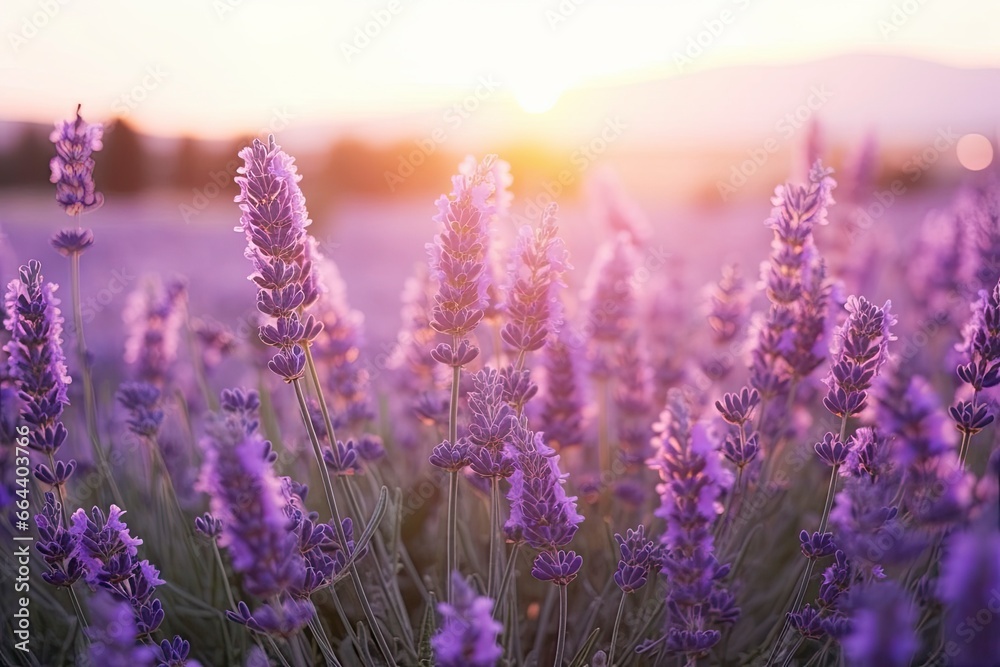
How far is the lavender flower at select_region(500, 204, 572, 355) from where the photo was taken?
2250 mm

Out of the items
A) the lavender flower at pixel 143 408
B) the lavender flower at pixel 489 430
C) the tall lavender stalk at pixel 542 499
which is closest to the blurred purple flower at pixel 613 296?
the lavender flower at pixel 489 430

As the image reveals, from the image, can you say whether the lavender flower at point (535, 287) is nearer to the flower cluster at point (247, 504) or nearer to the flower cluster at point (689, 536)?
the flower cluster at point (689, 536)

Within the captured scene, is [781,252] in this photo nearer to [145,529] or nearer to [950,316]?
[950,316]

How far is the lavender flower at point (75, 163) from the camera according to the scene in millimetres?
2475

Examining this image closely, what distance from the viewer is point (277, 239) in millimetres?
1933

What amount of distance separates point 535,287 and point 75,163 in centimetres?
158

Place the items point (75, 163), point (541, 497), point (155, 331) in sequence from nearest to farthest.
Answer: point (541, 497) < point (75, 163) < point (155, 331)

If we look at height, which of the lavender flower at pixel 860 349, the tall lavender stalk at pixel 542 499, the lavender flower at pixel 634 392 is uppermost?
the lavender flower at pixel 860 349

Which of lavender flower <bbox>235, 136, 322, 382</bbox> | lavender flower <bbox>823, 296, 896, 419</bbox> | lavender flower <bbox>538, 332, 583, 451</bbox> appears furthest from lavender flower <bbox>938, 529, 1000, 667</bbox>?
lavender flower <bbox>538, 332, 583, 451</bbox>

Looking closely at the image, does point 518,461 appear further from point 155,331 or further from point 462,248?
point 155,331

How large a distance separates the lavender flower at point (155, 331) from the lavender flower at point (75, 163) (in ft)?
3.92

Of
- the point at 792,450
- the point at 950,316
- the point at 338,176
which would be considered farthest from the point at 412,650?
the point at 338,176

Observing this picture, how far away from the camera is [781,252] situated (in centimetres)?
256
